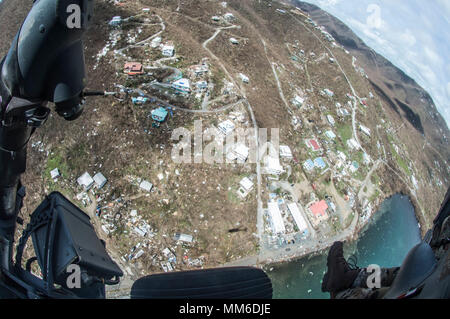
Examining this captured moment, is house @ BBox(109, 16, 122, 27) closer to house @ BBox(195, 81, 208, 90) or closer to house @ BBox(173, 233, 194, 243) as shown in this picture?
house @ BBox(195, 81, 208, 90)

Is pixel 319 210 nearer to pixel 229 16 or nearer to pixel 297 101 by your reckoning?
pixel 297 101

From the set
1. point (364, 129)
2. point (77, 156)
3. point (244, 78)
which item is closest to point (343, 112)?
point (364, 129)

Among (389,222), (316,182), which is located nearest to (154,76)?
(316,182)

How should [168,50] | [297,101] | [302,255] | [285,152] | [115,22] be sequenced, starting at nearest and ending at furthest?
1. [302,255]
2. [285,152]
3. [168,50]
4. [115,22]
5. [297,101]

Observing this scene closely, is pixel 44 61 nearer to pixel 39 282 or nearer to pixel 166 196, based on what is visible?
pixel 39 282

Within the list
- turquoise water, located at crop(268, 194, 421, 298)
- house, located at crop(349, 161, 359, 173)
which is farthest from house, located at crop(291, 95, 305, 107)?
turquoise water, located at crop(268, 194, 421, 298)

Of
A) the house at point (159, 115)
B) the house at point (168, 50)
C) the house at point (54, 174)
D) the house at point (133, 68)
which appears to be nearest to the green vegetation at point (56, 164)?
the house at point (54, 174)
